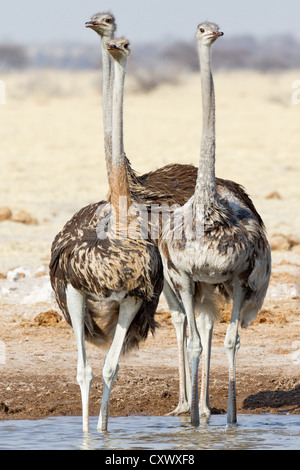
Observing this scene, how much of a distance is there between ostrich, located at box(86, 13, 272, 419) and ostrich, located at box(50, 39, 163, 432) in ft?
1.56

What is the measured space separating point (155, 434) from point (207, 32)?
7.40 ft

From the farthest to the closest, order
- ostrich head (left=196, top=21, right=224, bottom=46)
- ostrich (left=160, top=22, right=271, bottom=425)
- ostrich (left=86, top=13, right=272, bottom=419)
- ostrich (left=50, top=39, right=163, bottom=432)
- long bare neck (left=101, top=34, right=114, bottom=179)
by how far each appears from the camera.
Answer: long bare neck (left=101, top=34, right=114, bottom=179) < ostrich (left=86, top=13, right=272, bottom=419) < ostrich head (left=196, top=21, right=224, bottom=46) < ostrich (left=160, top=22, right=271, bottom=425) < ostrich (left=50, top=39, right=163, bottom=432)

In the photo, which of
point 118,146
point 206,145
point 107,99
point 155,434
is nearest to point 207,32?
point 206,145

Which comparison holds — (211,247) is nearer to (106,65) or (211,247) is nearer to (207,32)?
(207,32)

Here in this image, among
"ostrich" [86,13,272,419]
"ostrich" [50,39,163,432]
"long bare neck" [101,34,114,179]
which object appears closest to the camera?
"ostrich" [50,39,163,432]

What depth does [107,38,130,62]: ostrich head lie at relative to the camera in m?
5.79

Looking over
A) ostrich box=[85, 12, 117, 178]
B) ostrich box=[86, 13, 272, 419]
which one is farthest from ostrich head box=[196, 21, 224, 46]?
ostrich box=[85, 12, 117, 178]

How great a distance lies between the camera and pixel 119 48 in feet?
19.0

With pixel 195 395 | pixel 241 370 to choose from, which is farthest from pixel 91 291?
pixel 241 370

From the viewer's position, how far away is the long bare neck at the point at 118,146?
5.78m

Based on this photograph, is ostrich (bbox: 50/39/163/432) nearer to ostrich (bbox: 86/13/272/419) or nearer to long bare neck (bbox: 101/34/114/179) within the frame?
ostrich (bbox: 86/13/272/419)

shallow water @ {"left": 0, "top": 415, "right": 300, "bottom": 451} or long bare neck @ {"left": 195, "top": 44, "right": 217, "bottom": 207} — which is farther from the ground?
long bare neck @ {"left": 195, "top": 44, "right": 217, "bottom": 207}

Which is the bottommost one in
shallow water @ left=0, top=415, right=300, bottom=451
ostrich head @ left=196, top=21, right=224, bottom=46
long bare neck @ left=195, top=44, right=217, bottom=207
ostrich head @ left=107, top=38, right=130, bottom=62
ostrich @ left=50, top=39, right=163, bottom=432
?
shallow water @ left=0, top=415, right=300, bottom=451
